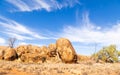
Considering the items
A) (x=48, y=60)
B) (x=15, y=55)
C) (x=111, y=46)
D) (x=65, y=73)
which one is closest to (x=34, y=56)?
(x=48, y=60)

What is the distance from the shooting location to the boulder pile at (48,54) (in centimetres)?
4431

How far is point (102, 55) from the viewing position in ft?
217

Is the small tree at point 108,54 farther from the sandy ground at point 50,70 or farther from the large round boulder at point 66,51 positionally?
the sandy ground at point 50,70

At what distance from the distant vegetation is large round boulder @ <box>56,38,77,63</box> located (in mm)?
22441

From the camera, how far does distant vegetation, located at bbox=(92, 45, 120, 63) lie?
63594 mm

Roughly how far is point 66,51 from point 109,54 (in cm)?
2460

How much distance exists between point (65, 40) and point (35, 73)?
2236 cm

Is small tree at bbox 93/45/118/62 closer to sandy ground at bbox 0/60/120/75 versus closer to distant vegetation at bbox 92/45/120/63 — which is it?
distant vegetation at bbox 92/45/120/63

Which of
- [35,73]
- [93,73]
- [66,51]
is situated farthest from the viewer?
[66,51]

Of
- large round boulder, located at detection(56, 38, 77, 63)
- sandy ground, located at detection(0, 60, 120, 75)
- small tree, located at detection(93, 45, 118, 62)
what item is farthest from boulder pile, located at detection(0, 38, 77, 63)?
small tree, located at detection(93, 45, 118, 62)

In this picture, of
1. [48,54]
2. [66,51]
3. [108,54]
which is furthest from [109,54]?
[66,51]

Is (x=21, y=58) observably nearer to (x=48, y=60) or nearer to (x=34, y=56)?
(x=34, y=56)

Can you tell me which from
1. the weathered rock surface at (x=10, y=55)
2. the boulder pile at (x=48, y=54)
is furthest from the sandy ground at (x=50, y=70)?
the weathered rock surface at (x=10, y=55)

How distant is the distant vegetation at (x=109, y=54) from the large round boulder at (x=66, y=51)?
884 inches
